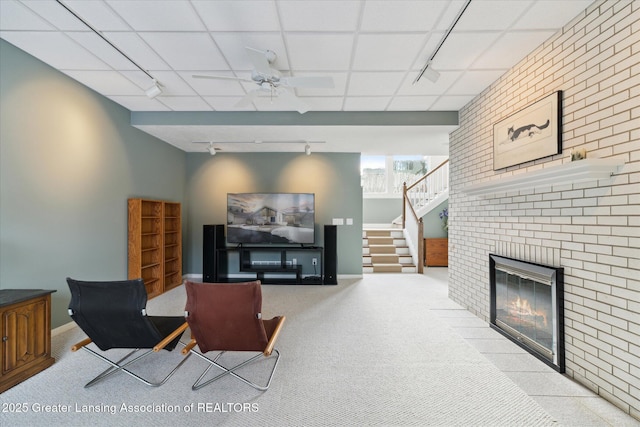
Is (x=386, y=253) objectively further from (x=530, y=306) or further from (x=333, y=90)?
(x=333, y=90)

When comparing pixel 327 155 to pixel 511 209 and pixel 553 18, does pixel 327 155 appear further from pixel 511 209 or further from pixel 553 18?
pixel 553 18

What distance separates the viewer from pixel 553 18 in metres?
2.25

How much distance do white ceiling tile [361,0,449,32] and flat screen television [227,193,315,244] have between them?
3.58 m

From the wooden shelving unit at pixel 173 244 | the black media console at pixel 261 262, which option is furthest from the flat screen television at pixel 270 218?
the wooden shelving unit at pixel 173 244

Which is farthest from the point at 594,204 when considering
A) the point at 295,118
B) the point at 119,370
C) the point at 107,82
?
the point at 107,82

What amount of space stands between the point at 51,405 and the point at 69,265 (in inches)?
72.1

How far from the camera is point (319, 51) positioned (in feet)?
8.82

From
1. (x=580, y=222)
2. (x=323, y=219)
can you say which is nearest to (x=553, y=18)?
(x=580, y=222)

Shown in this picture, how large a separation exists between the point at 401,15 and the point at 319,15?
66cm

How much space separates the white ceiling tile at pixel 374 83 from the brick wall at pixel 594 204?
1228mm

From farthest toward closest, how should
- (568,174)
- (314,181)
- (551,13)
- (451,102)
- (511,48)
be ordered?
(314,181), (451,102), (511,48), (551,13), (568,174)

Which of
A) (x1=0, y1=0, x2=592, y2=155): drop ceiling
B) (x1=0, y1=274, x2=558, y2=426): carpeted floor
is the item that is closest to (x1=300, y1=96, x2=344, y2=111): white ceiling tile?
(x1=0, y1=0, x2=592, y2=155): drop ceiling

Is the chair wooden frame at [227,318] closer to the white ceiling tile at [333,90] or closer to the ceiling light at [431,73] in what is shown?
the white ceiling tile at [333,90]

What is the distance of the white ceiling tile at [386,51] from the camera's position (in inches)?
98.3
